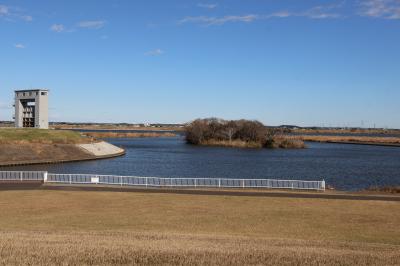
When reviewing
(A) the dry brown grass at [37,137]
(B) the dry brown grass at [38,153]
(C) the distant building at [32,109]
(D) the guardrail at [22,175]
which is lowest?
(D) the guardrail at [22,175]

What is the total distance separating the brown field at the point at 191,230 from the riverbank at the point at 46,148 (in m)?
45.5

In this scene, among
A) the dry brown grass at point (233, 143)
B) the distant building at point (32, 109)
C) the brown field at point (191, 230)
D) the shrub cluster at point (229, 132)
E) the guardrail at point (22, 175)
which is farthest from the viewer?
the shrub cluster at point (229, 132)

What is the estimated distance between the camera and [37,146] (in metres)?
87.1

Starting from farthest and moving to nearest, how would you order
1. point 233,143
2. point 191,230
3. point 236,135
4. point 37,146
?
point 236,135 < point 233,143 < point 37,146 < point 191,230

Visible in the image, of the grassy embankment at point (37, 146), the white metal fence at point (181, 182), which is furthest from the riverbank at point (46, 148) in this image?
the white metal fence at point (181, 182)

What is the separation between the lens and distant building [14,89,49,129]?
10400 centimetres

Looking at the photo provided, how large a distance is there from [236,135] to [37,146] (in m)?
71.9

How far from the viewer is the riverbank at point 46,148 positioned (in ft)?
265

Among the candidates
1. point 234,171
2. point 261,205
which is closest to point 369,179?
point 234,171

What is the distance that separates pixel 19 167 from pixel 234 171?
3338 cm

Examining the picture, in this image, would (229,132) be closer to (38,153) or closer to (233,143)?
(233,143)

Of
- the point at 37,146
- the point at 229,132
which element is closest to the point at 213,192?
the point at 37,146

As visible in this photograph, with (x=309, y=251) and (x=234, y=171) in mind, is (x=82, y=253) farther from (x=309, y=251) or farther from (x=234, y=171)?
(x=234, y=171)

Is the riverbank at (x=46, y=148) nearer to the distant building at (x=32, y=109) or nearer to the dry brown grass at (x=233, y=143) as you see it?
the distant building at (x=32, y=109)
